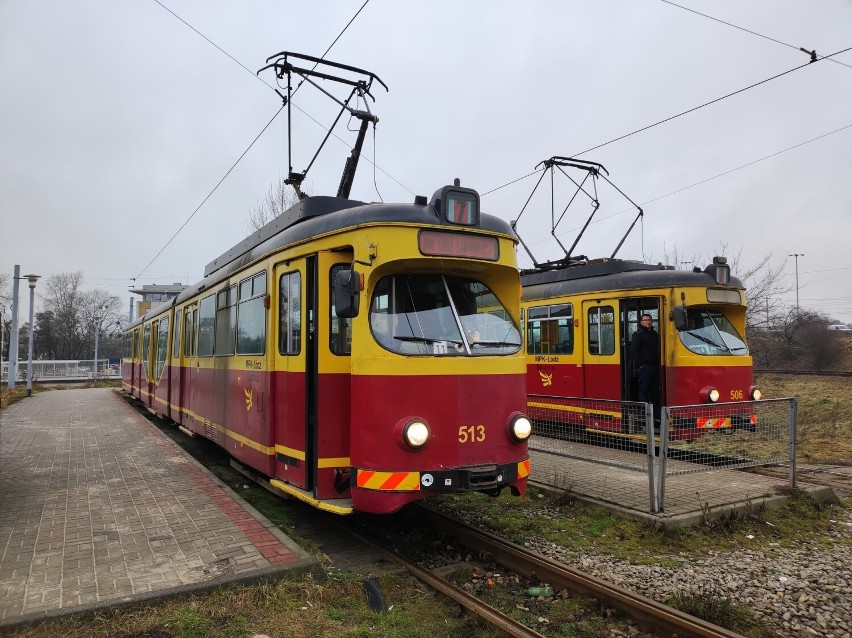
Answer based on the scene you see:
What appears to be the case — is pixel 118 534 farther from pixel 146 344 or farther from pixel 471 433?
pixel 146 344

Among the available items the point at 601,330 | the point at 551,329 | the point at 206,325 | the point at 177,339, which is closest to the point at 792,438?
the point at 601,330

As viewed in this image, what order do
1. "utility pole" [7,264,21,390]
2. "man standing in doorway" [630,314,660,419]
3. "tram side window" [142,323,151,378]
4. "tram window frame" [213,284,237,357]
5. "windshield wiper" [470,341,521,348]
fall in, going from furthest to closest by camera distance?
"utility pole" [7,264,21,390] → "tram side window" [142,323,151,378] → "man standing in doorway" [630,314,660,419] → "tram window frame" [213,284,237,357] → "windshield wiper" [470,341,521,348]

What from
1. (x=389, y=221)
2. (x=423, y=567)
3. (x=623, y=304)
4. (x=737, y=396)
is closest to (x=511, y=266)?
(x=389, y=221)

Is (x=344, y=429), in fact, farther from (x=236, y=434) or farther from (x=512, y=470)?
(x=236, y=434)

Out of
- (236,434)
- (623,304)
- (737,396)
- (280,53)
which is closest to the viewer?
(236,434)

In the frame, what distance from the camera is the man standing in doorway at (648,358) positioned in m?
10.2

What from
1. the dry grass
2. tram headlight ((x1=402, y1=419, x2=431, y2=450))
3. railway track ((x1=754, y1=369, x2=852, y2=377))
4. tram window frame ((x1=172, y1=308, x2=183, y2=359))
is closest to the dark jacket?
the dry grass

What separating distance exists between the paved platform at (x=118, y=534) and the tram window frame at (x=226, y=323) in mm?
1798

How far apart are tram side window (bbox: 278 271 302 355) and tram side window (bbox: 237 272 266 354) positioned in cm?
43

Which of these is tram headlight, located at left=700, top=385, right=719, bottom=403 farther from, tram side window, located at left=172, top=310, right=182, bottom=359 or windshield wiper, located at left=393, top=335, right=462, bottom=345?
tram side window, located at left=172, top=310, right=182, bottom=359

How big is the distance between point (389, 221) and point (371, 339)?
1095mm

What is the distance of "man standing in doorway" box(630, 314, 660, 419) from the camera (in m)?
10.2

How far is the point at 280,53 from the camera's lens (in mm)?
8305

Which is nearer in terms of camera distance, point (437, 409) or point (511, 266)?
point (437, 409)
